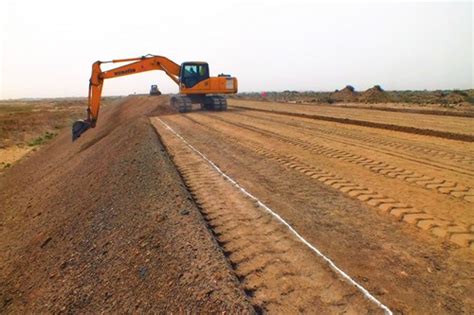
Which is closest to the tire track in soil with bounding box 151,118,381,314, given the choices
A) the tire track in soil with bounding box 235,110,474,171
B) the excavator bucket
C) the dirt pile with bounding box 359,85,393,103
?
the tire track in soil with bounding box 235,110,474,171

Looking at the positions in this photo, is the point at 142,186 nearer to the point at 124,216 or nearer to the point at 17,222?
the point at 124,216

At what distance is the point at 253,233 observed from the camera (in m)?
4.11

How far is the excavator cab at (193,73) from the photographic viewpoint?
66.8 feet

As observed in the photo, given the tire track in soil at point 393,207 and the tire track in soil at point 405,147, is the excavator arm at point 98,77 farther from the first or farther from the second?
the tire track in soil at point 393,207

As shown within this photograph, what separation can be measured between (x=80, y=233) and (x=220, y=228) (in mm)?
2782

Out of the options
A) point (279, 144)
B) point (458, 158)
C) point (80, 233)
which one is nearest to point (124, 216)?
point (80, 233)

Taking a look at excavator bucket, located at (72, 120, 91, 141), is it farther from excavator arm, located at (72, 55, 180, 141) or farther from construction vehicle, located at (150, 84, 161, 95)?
construction vehicle, located at (150, 84, 161, 95)

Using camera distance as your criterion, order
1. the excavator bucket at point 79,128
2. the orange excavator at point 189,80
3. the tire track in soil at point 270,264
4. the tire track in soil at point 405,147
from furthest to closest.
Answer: the orange excavator at point 189,80
the excavator bucket at point 79,128
the tire track in soil at point 405,147
the tire track in soil at point 270,264

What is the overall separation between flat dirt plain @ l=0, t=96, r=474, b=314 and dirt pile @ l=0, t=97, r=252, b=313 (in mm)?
22

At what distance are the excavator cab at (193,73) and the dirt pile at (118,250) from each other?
11878 millimetres

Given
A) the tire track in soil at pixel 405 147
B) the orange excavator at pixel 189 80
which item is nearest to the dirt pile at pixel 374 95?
the orange excavator at pixel 189 80

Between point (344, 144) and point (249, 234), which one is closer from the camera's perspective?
point (249, 234)

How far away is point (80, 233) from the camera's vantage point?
5.68 m

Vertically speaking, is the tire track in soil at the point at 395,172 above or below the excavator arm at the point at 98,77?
below
